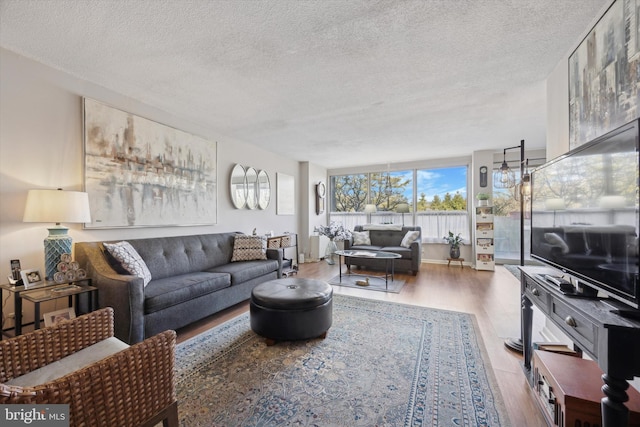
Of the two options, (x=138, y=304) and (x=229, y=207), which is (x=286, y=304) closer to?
(x=138, y=304)

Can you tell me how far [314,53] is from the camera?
2143 mm

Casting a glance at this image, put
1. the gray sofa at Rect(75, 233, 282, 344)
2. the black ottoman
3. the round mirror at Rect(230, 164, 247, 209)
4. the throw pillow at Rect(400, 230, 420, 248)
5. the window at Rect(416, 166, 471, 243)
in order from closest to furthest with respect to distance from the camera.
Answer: the gray sofa at Rect(75, 233, 282, 344)
the black ottoman
the round mirror at Rect(230, 164, 247, 209)
the throw pillow at Rect(400, 230, 420, 248)
the window at Rect(416, 166, 471, 243)

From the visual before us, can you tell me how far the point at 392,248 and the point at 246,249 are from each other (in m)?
2.89

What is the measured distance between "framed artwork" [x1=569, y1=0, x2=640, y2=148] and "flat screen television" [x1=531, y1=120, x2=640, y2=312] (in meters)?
0.40

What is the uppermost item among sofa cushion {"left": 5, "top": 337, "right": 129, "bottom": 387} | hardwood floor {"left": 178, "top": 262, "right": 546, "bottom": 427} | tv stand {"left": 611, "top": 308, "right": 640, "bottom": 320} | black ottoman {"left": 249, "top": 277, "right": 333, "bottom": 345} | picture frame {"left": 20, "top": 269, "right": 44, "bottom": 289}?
tv stand {"left": 611, "top": 308, "right": 640, "bottom": 320}

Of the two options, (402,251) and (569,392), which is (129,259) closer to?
(569,392)

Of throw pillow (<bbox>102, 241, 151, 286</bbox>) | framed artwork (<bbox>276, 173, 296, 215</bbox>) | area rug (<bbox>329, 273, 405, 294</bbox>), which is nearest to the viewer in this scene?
throw pillow (<bbox>102, 241, 151, 286</bbox>)

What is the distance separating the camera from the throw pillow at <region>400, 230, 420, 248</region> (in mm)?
5129

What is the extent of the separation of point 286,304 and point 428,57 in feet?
8.01

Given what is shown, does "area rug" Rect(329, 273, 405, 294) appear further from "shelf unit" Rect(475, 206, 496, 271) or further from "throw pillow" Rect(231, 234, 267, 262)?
"shelf unit" Rect(475, 206, 496, 271)

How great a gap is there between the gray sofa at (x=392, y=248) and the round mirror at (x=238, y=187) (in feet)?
7.46

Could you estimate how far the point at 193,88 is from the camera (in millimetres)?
2748

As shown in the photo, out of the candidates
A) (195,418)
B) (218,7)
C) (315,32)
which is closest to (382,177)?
(315,32)

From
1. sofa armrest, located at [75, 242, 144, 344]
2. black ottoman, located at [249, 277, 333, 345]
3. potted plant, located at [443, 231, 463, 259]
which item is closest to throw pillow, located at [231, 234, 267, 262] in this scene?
black ottoman, located at [249, 277, 333, 345]
